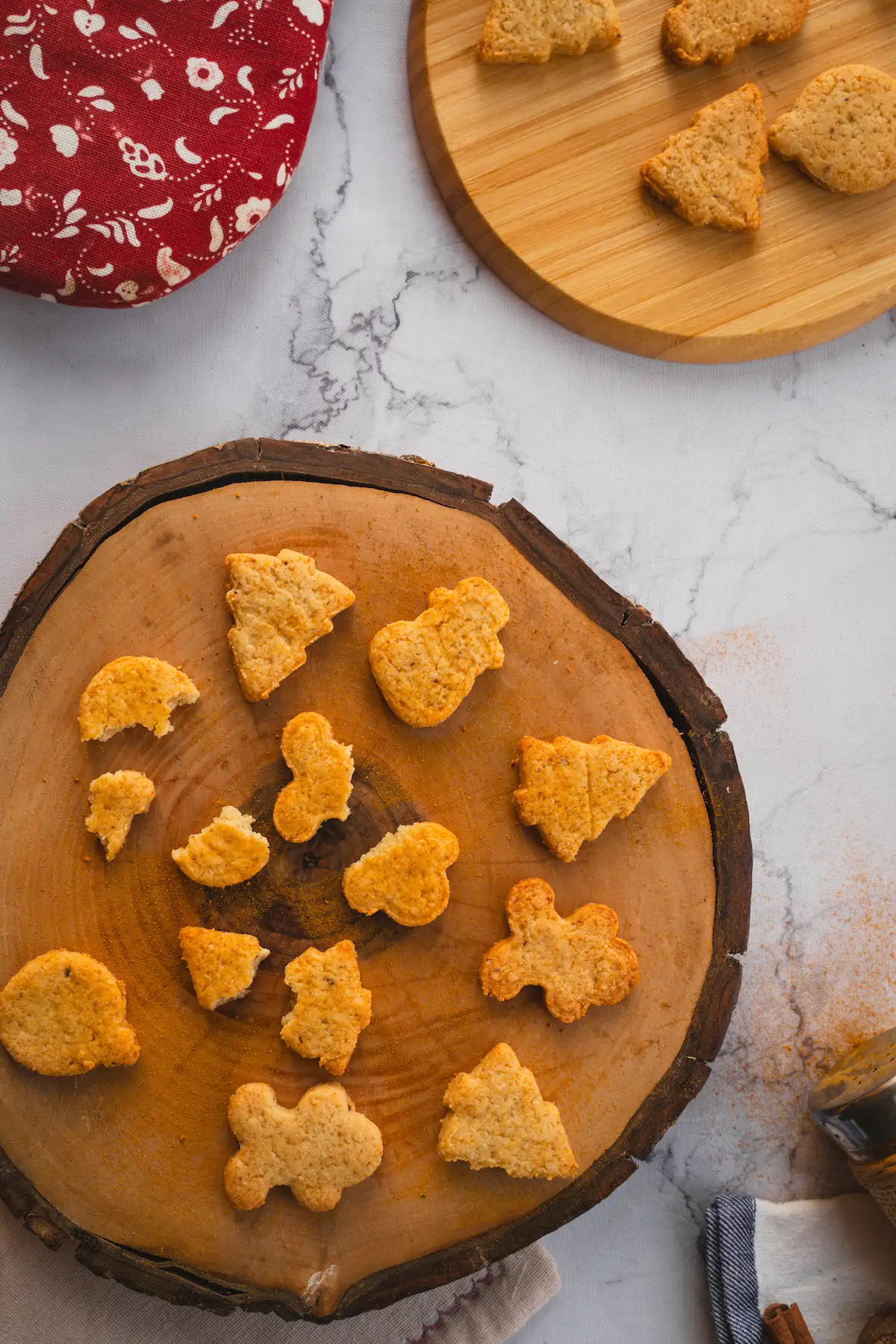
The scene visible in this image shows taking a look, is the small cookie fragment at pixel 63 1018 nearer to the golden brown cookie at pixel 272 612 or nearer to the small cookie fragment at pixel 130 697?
the small cookie fragment at pixel 130 697

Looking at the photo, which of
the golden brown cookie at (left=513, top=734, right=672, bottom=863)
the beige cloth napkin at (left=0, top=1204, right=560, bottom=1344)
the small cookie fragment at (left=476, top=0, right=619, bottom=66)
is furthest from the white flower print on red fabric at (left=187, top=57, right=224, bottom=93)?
the beige cloth napkin at (left=0, top=1204, right=560, bottom=1344)

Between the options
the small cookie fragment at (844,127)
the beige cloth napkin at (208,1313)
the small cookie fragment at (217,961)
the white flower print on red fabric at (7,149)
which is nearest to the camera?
the small cookie fragment at (217,961)

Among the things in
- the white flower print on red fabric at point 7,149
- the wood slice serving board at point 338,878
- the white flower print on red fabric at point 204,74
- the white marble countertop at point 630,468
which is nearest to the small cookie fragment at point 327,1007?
the wood slice serving board at point 338,878

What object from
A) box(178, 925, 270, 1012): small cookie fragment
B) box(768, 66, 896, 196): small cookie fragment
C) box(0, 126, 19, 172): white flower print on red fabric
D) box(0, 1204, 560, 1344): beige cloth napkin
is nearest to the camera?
box(178, 925, 270, 1012): small cookie fragment

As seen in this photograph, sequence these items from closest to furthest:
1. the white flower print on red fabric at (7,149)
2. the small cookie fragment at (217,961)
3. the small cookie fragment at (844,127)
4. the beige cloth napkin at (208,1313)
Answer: the small cookie fragment at (217,961), the white flower print on red fabric at (7,149), the beige cloth napkin at (208,1313), the small cookie fragment at (844,127)

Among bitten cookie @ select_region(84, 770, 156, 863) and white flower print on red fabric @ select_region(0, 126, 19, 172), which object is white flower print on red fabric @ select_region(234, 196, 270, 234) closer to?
white flower print on red fabric @ select_region(0, 126, 19, 172)

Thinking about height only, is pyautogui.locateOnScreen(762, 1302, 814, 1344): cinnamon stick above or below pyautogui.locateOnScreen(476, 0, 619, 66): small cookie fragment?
below

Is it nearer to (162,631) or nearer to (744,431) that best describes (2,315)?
(162,631)
